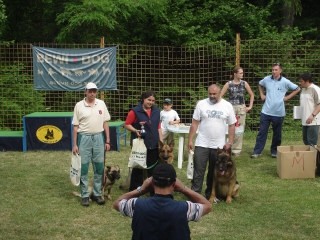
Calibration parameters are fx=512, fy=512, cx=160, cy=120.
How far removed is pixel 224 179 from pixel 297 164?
6.50ft

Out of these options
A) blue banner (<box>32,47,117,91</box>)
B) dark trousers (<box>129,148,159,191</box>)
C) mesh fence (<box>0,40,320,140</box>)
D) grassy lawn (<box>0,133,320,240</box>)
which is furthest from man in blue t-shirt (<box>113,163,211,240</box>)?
mesh fence (<box>0,40,320,140</box>)

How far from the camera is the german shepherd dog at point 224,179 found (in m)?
6.67

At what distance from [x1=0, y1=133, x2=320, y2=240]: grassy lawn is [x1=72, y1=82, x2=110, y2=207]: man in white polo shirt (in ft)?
1.62

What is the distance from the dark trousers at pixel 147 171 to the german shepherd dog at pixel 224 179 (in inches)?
33.8

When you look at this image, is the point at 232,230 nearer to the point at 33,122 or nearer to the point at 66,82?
the point at 33,122

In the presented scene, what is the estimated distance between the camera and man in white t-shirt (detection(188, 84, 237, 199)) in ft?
Answer: 21.8

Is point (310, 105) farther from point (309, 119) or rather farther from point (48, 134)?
point (48, 134)

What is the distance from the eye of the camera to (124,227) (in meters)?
5.96

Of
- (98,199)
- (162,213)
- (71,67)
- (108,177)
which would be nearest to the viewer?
(162,213)

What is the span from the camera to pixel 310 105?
887 centimetres

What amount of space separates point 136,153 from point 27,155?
4230 mm

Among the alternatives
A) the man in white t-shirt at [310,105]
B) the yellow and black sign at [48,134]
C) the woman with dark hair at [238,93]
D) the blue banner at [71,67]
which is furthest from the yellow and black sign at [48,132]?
the man in white t-shirt at [310,105]

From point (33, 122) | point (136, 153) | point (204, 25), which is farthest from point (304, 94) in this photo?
point (204, 25)

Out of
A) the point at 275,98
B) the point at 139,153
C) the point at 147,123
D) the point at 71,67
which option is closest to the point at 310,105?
the point at 275,98
